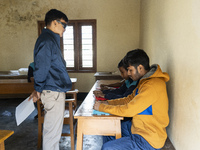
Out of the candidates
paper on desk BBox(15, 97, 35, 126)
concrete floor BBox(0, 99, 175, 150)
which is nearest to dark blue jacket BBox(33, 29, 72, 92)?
paper on desk BBox(15, 97, 35, 126)

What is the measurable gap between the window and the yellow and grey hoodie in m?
3.51

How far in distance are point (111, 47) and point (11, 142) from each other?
3213 millimetres

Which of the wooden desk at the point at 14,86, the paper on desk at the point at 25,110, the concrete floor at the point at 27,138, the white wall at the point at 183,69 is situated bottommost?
the concrete floor at the point at 27,138

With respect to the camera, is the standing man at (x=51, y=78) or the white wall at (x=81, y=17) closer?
the standing man at (x=51, y=78)

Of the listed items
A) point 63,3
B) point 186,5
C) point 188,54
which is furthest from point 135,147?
point 63,3

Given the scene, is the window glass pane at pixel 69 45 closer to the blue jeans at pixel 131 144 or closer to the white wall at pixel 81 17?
the white wall at pixel 81 17

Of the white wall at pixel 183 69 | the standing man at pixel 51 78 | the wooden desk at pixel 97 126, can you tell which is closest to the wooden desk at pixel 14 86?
the standing man at pixel 51 78

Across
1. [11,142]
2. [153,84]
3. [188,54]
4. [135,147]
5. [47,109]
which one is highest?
[188,54]

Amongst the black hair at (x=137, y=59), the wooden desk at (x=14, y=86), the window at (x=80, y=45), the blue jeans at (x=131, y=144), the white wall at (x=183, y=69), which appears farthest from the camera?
the window at (x=80, y=45)

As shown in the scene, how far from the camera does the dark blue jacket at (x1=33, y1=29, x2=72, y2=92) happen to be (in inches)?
66.5

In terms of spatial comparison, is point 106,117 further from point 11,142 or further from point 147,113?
point 11,142

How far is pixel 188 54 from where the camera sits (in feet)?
4.21

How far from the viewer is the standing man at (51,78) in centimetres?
170

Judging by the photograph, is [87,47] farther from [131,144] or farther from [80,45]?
[131,144]
